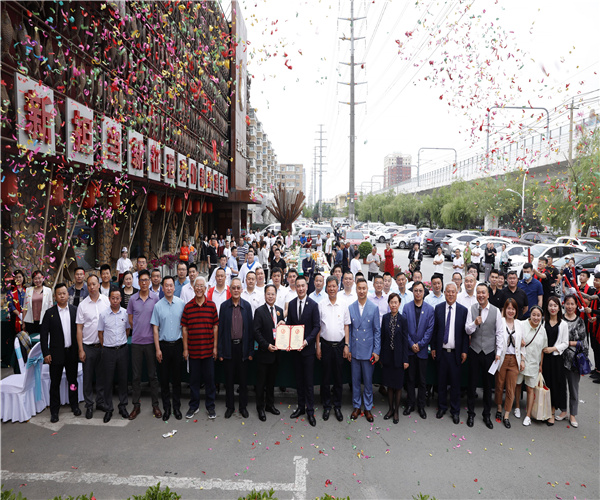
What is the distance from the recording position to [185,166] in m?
16.2

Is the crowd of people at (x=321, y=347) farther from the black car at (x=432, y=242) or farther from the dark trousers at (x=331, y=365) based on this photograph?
the black car at (x=432, y=242)

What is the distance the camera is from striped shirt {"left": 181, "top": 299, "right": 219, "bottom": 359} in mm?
5695

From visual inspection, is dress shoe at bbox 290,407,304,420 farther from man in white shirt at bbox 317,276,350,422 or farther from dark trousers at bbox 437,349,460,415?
dark trousers at bbox 437,349,460,415

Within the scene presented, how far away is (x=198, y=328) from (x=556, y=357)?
4864mm

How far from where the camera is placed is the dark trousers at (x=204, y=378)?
19.1ft

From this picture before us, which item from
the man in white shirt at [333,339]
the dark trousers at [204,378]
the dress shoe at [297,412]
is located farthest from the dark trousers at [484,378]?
the dark trousers at [204,378]

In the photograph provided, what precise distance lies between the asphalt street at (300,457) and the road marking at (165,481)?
0.4 inches

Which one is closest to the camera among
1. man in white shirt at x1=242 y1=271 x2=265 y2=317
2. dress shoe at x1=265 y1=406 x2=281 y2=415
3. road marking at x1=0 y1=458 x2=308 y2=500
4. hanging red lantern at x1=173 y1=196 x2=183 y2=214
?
road marking at x1=0 y1=458 x2=308 y2=500

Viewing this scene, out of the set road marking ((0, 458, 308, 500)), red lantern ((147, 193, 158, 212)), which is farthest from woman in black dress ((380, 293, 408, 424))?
red lantern ((147, 193, 158, 212))

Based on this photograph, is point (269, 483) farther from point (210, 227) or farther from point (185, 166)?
point (210, 227)

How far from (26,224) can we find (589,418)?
36.0 feet

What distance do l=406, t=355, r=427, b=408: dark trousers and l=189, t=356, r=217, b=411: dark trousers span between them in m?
2.72

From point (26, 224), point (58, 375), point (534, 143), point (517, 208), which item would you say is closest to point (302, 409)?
point (58, 375)

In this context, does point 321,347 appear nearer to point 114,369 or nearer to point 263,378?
point 263,378
